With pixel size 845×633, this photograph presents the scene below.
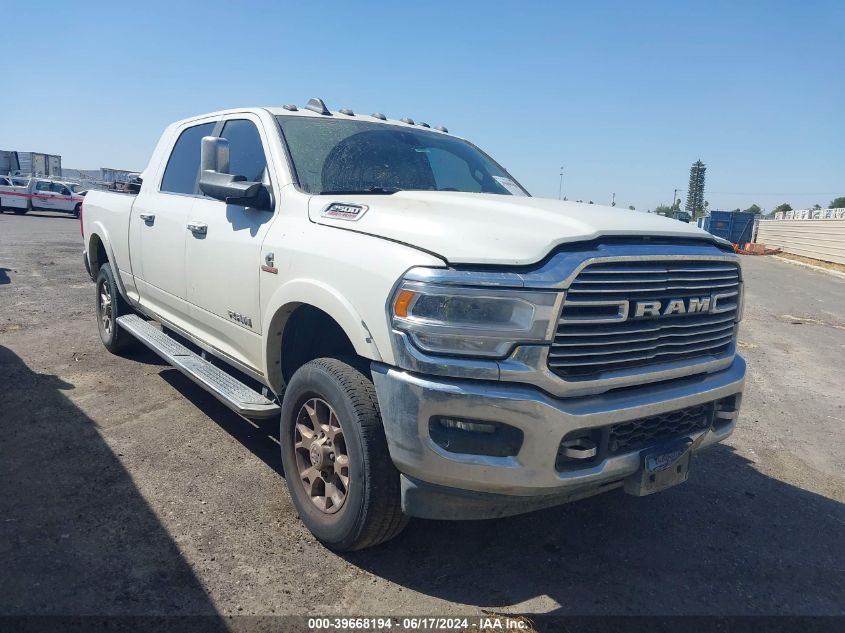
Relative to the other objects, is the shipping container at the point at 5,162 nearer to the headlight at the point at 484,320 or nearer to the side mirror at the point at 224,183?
the side mirror at the point at 224,183

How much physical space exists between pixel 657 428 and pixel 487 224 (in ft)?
3.88

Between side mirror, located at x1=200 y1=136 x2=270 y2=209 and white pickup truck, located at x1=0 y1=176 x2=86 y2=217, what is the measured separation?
92.8 ft

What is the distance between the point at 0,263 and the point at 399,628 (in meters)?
12.7

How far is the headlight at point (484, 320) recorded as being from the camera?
2.48 m

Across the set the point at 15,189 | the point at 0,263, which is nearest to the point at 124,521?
the point at 0,263

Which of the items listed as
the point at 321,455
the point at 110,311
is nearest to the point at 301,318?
the point at 321,455

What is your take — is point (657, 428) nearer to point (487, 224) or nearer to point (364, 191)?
point (487, 224)

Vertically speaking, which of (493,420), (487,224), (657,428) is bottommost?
(657,428)

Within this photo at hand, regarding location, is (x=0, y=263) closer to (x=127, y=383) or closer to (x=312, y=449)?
(x=127, y=383)

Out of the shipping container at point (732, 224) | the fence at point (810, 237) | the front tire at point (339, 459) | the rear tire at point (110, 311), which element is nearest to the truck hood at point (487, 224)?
the front tire at point (339, 459)

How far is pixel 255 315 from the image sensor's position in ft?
12.0

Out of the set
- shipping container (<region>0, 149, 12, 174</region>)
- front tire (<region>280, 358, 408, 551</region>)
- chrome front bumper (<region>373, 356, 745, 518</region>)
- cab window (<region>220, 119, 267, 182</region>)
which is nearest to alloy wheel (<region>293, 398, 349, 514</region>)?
front tire (<region>280, 358, 408, 551</region>)

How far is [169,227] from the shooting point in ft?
15.5

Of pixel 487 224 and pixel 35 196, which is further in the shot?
pixel 35 196
